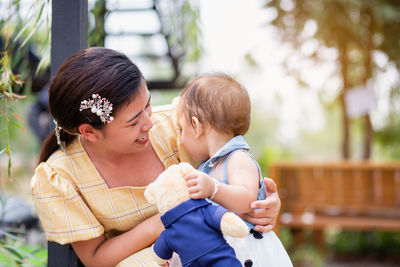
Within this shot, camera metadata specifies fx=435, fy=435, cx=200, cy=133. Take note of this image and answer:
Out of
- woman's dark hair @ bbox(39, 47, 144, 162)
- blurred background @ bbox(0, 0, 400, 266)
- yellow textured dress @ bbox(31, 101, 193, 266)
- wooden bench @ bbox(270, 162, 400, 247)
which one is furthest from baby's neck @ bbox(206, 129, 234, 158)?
wooden bench @ bbox(270, 162, 400, 247)

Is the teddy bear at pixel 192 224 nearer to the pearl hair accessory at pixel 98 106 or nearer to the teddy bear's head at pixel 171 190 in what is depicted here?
the teddy bear's head at pixel 171 190

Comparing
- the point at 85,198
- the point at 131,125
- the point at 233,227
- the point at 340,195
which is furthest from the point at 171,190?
the point at 340,195

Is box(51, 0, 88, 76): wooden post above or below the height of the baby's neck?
above

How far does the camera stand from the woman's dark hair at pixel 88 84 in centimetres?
126

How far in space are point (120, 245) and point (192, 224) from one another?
38 centimetres

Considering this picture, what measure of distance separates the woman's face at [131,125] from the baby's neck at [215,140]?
192 mm

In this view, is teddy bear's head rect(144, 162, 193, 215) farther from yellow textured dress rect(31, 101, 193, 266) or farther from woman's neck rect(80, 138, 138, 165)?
woman's neck rect(80, 138, 138, 165)

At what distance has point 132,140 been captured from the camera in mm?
1333

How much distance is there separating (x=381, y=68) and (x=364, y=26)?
511 millimetres

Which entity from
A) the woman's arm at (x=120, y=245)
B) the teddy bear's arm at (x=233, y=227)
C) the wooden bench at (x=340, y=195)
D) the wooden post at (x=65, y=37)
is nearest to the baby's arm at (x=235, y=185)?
the teddy bear's arm at (x=233, y=227)

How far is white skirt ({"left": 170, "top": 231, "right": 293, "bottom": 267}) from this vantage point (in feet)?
3.98

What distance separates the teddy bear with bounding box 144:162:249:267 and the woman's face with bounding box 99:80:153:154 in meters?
0.27

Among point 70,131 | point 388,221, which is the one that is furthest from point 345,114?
point 70,131

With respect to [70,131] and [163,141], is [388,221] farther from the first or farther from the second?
[70,131]
